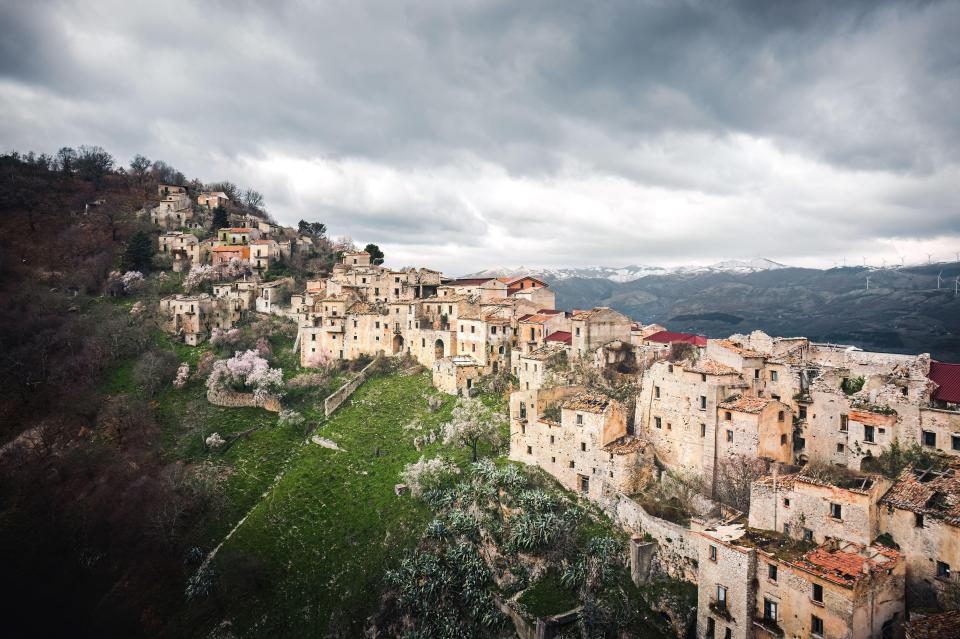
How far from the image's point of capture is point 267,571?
35000mm

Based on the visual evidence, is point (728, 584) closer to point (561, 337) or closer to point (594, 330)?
point (594, 330)

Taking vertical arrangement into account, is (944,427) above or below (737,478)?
above

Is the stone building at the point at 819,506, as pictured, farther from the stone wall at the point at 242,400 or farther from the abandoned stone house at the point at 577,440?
the stone wall at the point at 242,400

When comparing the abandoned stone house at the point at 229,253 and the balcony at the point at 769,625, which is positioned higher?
the abandoned stone house at the point at 229,253

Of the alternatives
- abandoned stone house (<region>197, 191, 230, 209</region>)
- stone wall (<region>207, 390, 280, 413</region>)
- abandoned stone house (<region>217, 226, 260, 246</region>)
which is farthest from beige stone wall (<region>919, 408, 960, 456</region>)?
abandoned stone house (<region>197, 191, 230, 209</region>)

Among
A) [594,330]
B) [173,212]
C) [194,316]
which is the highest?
[173,212]

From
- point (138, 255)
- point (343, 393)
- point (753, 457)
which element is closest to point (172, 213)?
point (138, 255)

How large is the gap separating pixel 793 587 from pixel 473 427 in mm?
23517

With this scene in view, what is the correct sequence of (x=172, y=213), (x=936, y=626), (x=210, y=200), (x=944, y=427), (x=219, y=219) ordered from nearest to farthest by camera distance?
(x=936, y=626) → (x=944, y=427) → (x=172, y=213) → (x=219, y=219) → (x=210, y=200)

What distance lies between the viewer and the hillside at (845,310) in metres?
90.7

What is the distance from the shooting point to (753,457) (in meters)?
29.7

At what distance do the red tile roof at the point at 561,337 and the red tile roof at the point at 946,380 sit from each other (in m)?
24.5

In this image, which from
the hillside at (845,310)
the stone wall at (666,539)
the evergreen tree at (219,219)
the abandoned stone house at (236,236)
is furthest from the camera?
the hillside at (845,310)

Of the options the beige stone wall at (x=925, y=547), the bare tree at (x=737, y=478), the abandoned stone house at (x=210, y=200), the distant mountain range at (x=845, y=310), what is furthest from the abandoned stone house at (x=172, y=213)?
the beige stone wall at (x=925, y=547)
